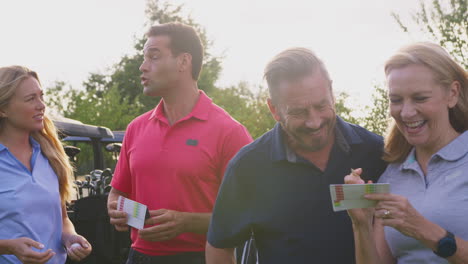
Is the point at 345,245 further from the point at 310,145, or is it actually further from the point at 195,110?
the point at 195,110

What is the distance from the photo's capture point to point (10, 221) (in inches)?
119

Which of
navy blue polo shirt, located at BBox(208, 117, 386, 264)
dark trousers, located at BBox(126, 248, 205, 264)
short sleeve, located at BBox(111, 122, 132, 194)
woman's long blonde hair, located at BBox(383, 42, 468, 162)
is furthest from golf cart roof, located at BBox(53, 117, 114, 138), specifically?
woman's long blonde hair, located at BBox(383, 42, 468, 162)

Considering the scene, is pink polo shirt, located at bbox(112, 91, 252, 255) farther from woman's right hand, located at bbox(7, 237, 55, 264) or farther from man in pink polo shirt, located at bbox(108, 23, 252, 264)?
woman's right hand, located at bbox(7, 237, 55, 264)

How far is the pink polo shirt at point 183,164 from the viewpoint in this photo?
3215 mm

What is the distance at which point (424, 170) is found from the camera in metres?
2.41

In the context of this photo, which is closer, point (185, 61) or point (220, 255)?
point (220, 255)

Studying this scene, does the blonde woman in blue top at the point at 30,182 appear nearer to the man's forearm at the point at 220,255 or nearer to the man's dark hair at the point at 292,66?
the man's forearm at the point at 220,255

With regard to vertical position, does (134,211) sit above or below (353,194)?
below

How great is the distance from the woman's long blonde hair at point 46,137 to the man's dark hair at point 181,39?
86 centimetres

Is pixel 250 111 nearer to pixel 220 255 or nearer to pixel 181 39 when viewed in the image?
pixel 181 39

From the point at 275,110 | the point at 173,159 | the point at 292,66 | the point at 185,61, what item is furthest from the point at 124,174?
the point at 292,66

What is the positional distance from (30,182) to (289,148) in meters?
1.61

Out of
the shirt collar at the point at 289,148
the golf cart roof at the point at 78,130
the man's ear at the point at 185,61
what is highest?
the man's ear at the point at 185,61

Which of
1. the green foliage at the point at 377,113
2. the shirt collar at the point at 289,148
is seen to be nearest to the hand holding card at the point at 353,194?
the shirt collar at the point at 289,148
